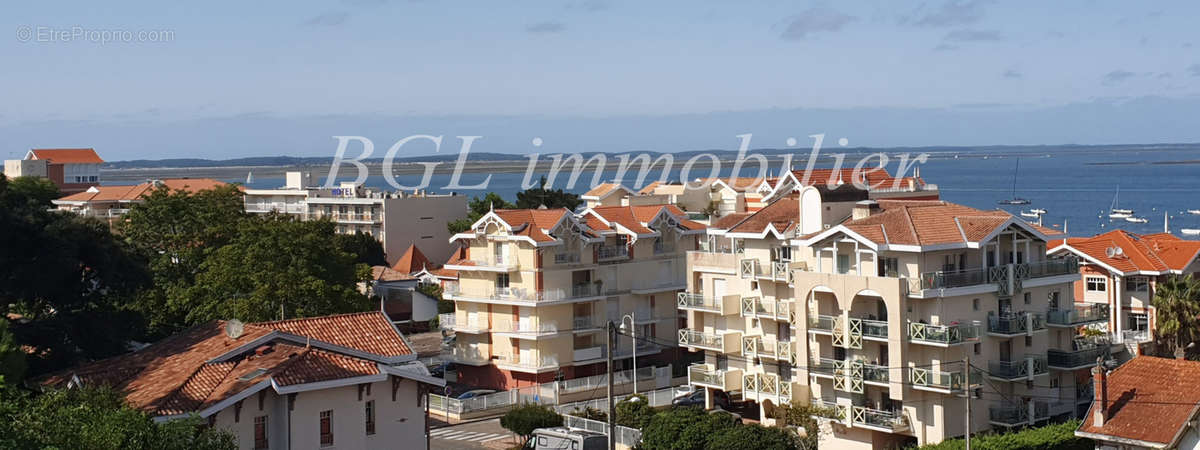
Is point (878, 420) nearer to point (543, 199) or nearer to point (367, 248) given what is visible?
point (367, 248)

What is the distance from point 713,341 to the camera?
5216 cm

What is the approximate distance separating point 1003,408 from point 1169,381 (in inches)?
302

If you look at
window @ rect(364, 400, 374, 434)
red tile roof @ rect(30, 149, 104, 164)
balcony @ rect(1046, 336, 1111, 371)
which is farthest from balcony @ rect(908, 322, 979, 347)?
red tile roof @ rect(30, 149, 104, 164)

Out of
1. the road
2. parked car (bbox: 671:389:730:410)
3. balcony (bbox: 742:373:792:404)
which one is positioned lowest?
the road

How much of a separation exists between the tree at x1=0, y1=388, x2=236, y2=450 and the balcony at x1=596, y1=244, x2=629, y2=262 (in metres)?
34.8

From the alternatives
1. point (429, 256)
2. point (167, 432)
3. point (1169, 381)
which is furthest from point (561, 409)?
point (429, 256)

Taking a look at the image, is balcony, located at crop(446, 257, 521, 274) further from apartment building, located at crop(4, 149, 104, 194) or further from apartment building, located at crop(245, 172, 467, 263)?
apartment building, located at crop(4, 149, 104, 194)

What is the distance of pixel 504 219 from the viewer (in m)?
57.9

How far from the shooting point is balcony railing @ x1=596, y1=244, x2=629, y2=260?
196 feet

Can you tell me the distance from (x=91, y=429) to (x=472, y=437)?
1036 inches

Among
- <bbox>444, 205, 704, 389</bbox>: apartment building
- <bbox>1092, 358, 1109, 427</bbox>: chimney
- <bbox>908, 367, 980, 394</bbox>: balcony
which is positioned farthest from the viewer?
<bbox>444, 205, 704, 389</bbox>: apartment building

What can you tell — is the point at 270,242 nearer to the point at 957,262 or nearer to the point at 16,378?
the point at 16,378

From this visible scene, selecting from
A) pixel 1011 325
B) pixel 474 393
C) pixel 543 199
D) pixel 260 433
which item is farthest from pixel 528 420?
pixel 543 199

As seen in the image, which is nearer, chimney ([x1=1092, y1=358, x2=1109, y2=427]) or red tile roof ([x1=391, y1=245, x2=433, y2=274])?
chimney ([x1=1092, y1=358, x2=1109, y2=427])
